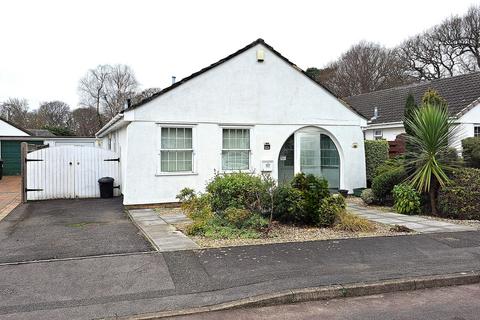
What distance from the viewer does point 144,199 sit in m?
12.4

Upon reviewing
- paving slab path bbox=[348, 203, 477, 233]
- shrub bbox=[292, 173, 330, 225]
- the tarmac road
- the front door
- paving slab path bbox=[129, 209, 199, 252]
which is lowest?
the tarmac road

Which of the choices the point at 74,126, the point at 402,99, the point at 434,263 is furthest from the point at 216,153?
the point at 74,126

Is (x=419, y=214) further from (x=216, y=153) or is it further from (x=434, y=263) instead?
(x=216, y=153)

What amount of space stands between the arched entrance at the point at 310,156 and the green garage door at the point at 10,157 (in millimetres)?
21386

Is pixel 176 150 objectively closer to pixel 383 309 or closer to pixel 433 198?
pixel 433 198

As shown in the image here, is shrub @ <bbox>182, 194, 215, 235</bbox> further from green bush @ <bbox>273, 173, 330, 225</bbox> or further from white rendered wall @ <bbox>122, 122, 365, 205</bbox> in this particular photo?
white rendered wall @ <bbox>122, 122, 365, 205</bbox>

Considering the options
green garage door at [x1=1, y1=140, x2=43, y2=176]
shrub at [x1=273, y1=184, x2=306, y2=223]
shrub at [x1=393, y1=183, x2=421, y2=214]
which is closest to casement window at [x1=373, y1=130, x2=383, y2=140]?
shrub at [x1=393, y1=183, x2=421, y2=214]

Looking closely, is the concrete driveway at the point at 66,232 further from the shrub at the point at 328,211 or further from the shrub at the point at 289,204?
the shrub at the point at 328,211

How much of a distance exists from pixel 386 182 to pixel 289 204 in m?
5.16

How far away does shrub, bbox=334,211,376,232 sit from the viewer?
8.95 meters

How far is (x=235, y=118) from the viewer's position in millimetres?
13555

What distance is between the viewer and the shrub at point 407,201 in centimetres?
1150

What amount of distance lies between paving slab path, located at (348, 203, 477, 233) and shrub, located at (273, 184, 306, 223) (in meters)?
2.44

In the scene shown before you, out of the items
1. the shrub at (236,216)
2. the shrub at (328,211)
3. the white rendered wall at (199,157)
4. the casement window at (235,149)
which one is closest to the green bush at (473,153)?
the white rendered wall at (199,157)
